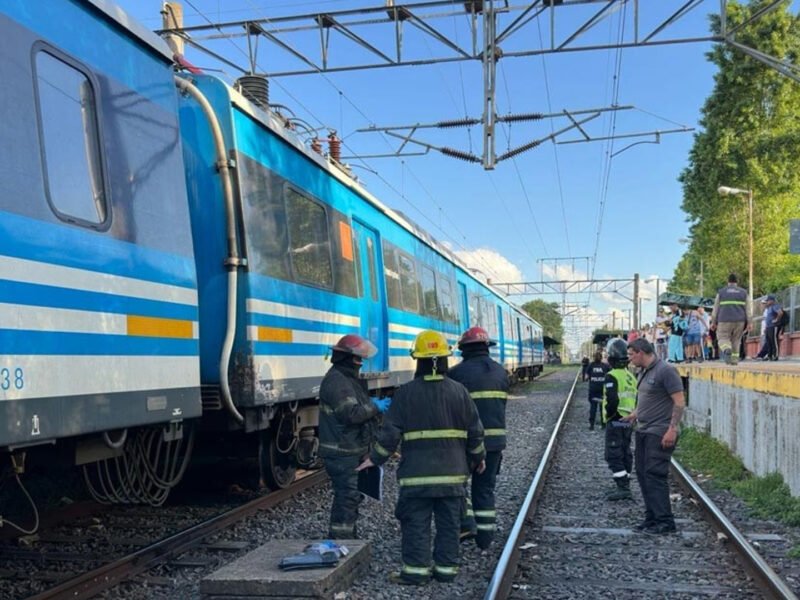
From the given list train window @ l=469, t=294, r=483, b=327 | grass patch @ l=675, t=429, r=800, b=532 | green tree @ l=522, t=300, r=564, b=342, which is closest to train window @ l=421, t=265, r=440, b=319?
train window @ l=469, t=294, r=483, b=327

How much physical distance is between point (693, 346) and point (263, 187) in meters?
18.8

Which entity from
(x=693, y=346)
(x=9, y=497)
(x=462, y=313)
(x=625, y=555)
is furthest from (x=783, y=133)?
(x=9, y=497)

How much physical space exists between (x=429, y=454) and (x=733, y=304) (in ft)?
33.3

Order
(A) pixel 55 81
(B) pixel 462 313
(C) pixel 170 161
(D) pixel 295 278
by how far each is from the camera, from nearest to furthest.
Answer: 1. (A) pixel 55 81
2. (C) pixel 170 161
3. (D) pixel 295 278
4. (B) pixel 462 313

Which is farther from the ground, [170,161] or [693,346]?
[170,161]

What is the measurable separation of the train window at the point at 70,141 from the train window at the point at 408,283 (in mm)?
7369

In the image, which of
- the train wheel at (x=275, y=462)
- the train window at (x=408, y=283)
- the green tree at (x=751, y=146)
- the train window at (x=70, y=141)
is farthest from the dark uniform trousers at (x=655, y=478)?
the green tree at (x=751, y=146)

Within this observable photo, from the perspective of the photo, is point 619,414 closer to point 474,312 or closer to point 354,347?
point 354,347

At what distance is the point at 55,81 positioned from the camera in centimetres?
412

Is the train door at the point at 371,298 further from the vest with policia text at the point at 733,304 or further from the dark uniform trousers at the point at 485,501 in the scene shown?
the vest with policia text at the point at 733,304

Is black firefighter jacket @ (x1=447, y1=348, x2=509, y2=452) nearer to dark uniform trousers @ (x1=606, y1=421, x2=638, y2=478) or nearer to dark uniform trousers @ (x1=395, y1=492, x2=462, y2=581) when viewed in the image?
dark uniform trousers @ (x1=395, y1=492, x2=462, y2=581)

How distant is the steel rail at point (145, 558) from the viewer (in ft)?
16.1

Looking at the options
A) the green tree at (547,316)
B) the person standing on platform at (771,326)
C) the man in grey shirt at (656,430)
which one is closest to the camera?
the man in grey shirt at (656,430)

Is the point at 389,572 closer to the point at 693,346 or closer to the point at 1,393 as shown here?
the point at 1,393
